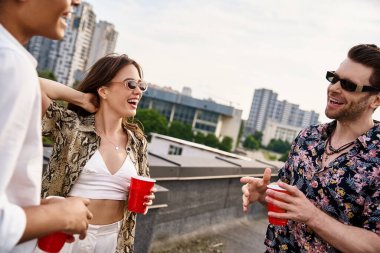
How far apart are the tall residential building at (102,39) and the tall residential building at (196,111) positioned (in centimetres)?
4306

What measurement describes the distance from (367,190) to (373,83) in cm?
77

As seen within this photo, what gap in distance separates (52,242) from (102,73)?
1.76m

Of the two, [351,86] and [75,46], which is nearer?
[351,86]

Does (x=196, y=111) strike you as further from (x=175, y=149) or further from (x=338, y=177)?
(x=338, y=177)

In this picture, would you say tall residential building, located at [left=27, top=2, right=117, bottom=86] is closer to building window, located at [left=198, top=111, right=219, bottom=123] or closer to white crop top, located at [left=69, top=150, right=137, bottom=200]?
building window, located at [left=198, top=111, right=219, bottom=123]

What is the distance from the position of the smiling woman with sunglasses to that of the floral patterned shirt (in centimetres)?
100

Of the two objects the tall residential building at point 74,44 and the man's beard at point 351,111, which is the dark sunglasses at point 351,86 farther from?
the tall residential building at point 74,44

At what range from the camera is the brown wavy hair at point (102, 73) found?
2.81 meters

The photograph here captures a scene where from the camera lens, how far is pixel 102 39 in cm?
12800

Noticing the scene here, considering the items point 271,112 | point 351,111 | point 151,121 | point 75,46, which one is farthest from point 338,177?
point 271,112

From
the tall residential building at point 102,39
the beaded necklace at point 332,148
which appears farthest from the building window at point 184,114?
the beaded necklace at point 332,148

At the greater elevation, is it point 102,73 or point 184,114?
point 102,73

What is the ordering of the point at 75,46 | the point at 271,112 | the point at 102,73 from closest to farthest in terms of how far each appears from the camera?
the point at 102,73 < the point at 75,46 < the point at 271,112

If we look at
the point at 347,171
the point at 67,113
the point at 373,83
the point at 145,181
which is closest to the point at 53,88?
the point at 67,113
